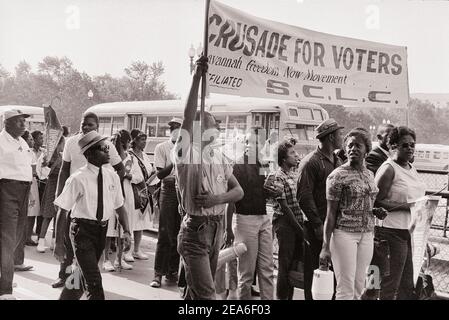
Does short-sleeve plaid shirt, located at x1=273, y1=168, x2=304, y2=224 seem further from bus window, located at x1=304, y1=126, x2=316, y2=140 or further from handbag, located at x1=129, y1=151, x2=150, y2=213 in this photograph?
bus window, located at x1=304, y1=126, x2=316, y2=140

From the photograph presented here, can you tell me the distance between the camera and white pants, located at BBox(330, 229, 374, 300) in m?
4.43

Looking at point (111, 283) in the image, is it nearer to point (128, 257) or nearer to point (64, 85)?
point (128, 257)

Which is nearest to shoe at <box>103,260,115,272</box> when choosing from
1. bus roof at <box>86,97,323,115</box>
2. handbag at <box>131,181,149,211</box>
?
handbag at <box>131,181,149,211</box>

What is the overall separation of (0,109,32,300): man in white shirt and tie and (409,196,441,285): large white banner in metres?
3.90

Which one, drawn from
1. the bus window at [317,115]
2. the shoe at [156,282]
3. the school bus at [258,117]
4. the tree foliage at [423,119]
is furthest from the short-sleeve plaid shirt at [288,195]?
the tree foliage at [423,119]

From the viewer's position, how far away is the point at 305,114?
17688 millimetres

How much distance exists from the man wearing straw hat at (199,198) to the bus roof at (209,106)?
13.0 m

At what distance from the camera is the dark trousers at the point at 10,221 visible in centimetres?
542

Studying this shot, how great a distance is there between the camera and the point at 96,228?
446 cm

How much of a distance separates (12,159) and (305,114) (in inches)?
511

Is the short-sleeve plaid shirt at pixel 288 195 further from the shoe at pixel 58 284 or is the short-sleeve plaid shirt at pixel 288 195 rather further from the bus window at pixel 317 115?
the bus window at pixel 317 115

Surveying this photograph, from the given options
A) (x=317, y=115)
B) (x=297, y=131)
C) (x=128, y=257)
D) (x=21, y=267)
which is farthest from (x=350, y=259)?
(x=317, y=115)
